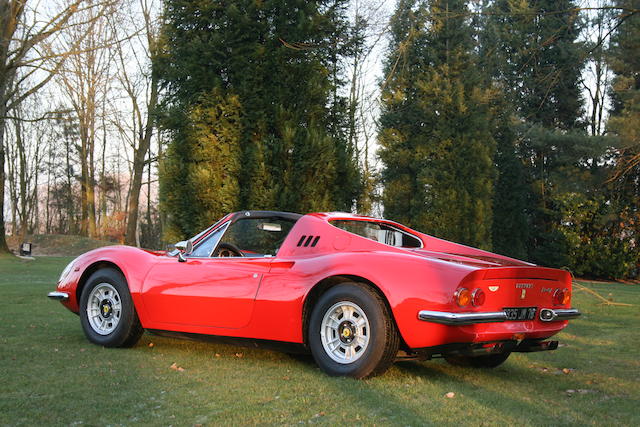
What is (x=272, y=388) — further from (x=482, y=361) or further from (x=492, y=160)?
(x=492, y=160)

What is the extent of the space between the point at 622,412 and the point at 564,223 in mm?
27151

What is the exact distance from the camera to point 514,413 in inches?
162

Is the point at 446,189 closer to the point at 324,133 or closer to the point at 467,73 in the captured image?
the point at 467,73

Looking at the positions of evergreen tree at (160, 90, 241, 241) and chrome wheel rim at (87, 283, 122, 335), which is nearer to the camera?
chrome wheel rim at (87, 283, 122, 335)

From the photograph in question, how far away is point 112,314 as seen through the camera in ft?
21.2

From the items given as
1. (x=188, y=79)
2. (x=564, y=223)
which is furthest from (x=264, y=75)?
(x=564, y=223)

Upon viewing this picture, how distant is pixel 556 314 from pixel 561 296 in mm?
242

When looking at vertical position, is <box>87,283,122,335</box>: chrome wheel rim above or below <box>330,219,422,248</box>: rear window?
below

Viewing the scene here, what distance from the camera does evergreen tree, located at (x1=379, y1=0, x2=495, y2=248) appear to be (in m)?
23.8

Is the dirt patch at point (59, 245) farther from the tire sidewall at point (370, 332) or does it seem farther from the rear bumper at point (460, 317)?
the rear bumper at point (460, 317)

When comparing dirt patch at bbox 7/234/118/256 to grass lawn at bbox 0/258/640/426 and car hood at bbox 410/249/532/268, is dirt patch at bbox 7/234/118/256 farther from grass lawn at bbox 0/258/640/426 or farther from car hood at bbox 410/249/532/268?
car hood at bbox 410/249/532/268

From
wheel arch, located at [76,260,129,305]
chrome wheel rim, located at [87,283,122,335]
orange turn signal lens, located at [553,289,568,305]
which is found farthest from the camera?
wheel arch, located at [76,260,129,305]

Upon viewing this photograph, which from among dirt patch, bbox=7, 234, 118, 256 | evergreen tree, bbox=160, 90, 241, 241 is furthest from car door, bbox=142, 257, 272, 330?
dirt patch, bbox=7, 234, 118, 256

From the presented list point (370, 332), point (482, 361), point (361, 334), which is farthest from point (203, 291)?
point (482, 361)
